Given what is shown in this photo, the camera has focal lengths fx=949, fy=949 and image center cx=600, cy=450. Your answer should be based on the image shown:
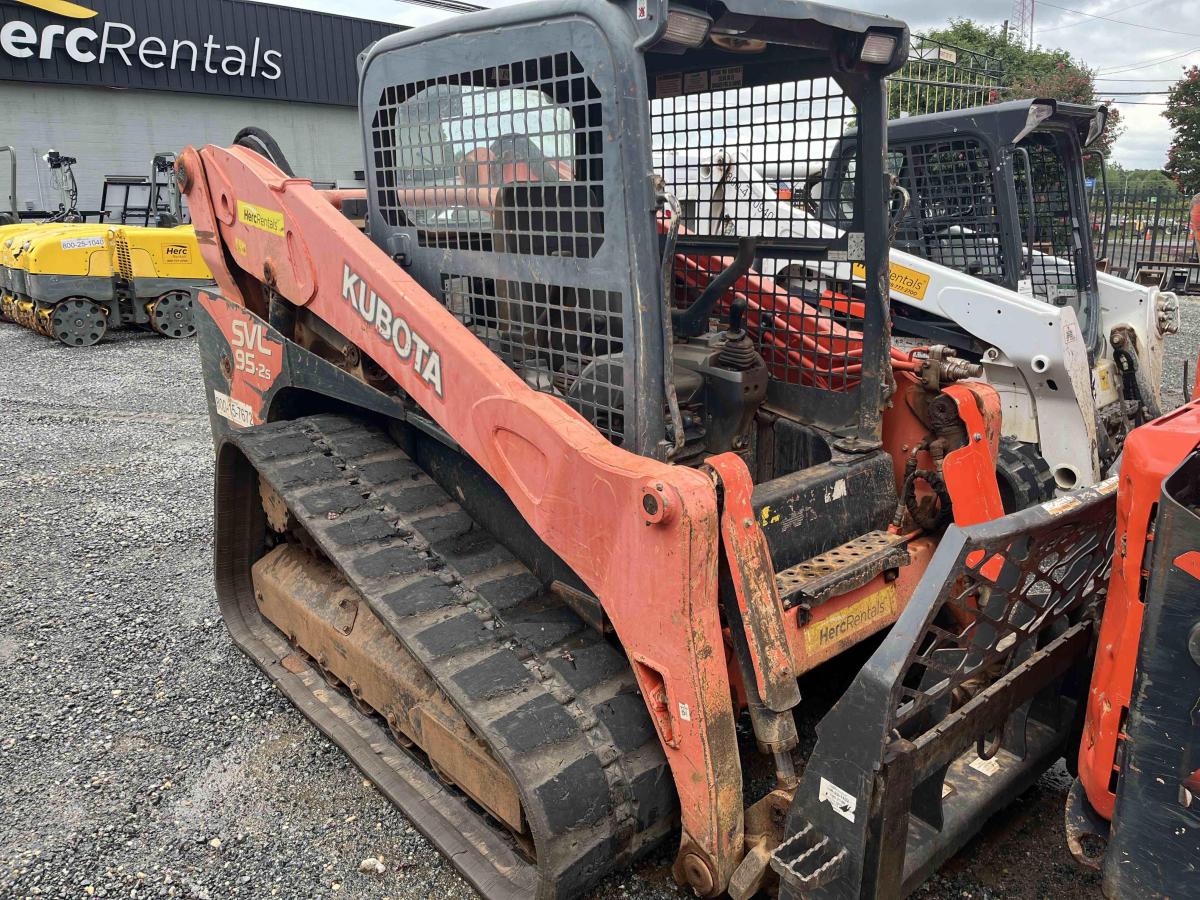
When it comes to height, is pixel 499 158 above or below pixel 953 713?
above

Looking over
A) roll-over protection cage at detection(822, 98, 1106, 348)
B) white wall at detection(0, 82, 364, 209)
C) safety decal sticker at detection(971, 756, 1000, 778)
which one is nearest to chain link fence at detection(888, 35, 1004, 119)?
roll-over protection cage at detection(822, 98, 1106, 348)

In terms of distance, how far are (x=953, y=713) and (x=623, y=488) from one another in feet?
2.97

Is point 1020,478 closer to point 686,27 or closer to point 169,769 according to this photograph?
point 686,27

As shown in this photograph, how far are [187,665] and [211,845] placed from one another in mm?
1196

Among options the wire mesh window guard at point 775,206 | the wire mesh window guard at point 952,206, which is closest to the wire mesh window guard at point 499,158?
the wire mesh window guard at point 775,206

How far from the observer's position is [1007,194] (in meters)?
5.46

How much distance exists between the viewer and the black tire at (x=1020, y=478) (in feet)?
14.6

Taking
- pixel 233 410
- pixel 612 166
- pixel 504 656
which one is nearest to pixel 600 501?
pixel 504 656

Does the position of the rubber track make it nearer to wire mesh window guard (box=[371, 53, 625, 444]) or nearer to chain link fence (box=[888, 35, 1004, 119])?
wire mesh window guard (box=[371, 53, 625, 444])

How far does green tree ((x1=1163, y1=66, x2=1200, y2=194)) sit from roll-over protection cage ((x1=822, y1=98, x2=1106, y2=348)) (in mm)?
22017

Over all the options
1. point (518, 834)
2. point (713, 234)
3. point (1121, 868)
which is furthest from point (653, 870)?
point (713, 234)

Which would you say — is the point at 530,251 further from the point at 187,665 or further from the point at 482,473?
the point at 187,665

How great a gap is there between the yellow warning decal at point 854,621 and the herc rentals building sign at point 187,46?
2096 cm

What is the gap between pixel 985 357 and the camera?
5.25 m
